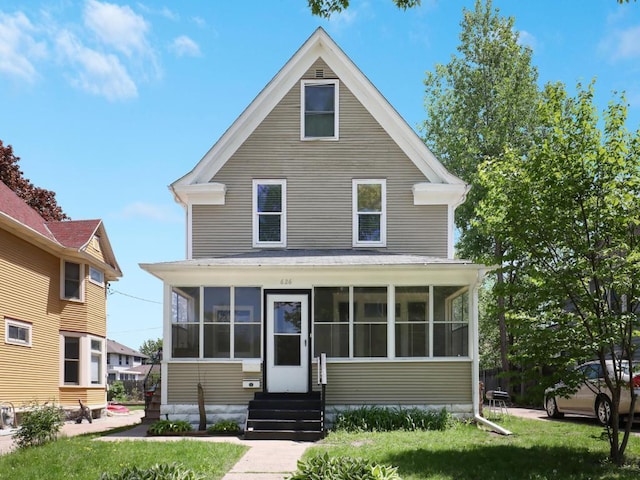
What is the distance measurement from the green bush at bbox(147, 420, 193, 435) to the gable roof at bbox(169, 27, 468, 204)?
5.96 metres

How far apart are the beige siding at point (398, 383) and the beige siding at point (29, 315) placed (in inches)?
366

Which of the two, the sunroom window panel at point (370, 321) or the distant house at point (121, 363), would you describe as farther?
the distant house at point (121, 363)

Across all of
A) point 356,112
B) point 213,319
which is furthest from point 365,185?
point 213,319

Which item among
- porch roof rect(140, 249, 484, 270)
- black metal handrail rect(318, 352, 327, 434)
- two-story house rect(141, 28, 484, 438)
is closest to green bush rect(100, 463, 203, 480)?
black metal handrail rect(318, 352, 327, 434)

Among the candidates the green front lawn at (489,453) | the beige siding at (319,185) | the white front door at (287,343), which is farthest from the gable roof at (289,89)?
the green front lawn at (489,453)

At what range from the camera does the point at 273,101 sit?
20.0m

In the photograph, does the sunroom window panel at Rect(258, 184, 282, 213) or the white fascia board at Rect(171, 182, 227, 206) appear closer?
the white fascia board at Rect(171, 182, 227, 206)

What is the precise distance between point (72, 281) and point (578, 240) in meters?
18.7

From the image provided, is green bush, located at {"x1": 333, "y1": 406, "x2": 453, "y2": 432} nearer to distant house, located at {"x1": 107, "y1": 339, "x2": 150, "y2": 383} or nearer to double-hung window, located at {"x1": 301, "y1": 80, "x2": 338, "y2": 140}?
double-hung window, located at {"x1": 301, "y1": 80, "x2": 338, "y2": 140}

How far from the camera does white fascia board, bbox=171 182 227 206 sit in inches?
762

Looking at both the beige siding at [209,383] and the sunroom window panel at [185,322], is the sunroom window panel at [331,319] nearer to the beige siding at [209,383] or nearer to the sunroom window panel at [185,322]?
the beige siding at [209,383]

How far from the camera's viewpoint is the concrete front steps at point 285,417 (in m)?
15.8

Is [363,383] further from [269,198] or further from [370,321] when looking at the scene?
[269,198]

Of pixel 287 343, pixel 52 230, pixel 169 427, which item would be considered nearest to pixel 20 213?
pixel 52 230
